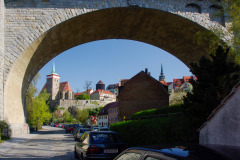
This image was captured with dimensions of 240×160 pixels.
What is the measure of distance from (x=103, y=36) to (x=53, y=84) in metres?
99.3

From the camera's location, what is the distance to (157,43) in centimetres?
2056

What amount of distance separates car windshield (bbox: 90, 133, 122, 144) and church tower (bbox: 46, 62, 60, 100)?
4264 inches

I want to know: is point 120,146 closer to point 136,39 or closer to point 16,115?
point 16,115

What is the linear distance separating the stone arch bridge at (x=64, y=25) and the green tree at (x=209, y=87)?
27.0 feet

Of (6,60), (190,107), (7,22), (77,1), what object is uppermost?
(77,1)

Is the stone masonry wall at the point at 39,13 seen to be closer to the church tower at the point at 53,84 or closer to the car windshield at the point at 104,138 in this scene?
the car windshield at the point at 104,138

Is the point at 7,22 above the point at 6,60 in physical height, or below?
above

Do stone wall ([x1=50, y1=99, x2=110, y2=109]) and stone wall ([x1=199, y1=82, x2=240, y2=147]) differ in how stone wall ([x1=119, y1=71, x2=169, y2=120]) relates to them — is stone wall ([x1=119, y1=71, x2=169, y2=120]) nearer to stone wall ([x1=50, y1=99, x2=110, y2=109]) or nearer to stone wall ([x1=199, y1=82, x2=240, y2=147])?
stone wall ([x1=199, y1=82, x2=240, y2=147])

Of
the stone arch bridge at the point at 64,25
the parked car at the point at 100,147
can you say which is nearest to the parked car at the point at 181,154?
the parked car at the point at 100,147

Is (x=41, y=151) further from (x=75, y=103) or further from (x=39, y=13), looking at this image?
(x=75, y=103)

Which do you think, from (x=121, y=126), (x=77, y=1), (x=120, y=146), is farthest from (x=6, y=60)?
(x=120, y=146)

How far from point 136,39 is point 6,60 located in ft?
34.2

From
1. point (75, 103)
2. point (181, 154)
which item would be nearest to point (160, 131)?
point (181, 154)

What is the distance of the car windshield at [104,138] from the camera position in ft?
25.0
